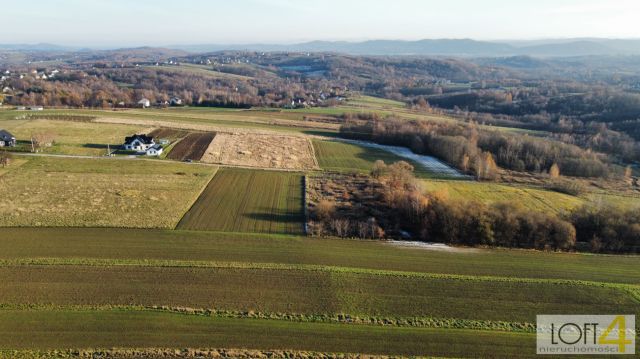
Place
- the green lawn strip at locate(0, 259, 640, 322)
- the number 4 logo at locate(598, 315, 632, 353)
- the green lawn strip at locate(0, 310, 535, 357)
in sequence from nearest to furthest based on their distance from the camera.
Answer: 1. the green lawn strip at locate(0, 310, 535, 357)
2. the number 4 logo at locate(598, 315, 632, 353)
3. the green lawn strip at locate(0, 259, 640, 322)

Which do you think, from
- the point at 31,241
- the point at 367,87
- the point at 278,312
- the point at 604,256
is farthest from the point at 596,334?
the point at 367,87

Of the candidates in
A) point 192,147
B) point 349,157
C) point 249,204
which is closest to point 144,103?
point 192,147

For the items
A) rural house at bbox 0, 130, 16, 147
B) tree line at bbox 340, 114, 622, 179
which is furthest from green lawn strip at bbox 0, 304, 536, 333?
rural house at bbox 0, 130, 16, 147

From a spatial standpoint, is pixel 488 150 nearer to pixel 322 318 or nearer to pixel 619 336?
pixel 619 336

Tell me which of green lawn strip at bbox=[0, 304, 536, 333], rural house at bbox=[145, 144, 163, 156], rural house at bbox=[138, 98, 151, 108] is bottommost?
green lawn strip at bbox=[0, 304, 536, 333]

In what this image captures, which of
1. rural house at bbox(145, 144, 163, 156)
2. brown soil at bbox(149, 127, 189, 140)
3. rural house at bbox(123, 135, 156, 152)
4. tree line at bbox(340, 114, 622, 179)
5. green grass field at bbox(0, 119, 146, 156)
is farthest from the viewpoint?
brown soil at bbox(149, 127, 189, 140)

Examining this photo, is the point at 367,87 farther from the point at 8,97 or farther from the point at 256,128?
the point at 8,97

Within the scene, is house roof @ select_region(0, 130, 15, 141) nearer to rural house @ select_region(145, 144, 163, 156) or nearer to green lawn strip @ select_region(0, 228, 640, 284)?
rural house @ select_region(145, 144, 163, 156)

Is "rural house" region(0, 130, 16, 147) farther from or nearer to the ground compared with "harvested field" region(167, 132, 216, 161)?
farther from the ground
